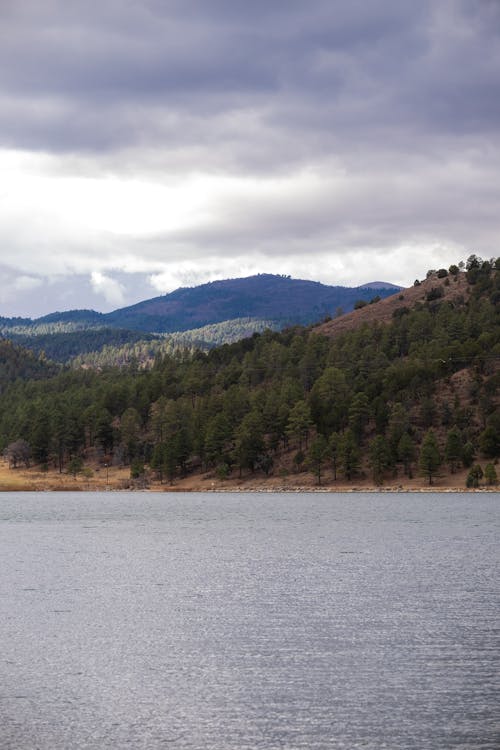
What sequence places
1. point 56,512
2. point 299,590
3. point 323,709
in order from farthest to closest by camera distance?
1. point 56,512
2. point 299,590
3. point 323,709

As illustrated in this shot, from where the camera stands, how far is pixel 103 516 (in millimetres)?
144750

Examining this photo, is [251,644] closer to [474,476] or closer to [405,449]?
[474,476]

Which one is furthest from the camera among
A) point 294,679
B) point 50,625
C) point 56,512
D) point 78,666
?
point 56,512

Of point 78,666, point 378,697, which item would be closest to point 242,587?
point 78,666

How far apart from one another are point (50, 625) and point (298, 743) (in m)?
25.5

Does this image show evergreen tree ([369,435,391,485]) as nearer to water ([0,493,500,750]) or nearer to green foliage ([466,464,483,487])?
green foliage ([466,464,483,487])

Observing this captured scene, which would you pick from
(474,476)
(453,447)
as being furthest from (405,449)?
(474,476)

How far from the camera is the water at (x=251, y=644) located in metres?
31.1

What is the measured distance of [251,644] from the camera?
45.1 metres

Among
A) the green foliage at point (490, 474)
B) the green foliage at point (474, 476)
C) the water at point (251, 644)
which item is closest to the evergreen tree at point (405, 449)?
the green foliage at point (474, 476)

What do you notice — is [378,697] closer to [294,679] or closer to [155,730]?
[294,679]

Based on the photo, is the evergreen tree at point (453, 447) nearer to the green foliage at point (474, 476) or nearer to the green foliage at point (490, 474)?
the green foliage at point (474, 476)

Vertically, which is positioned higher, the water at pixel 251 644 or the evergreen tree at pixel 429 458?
the evergreen tree at pixel 429 458

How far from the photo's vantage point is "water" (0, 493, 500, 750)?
31141mm
